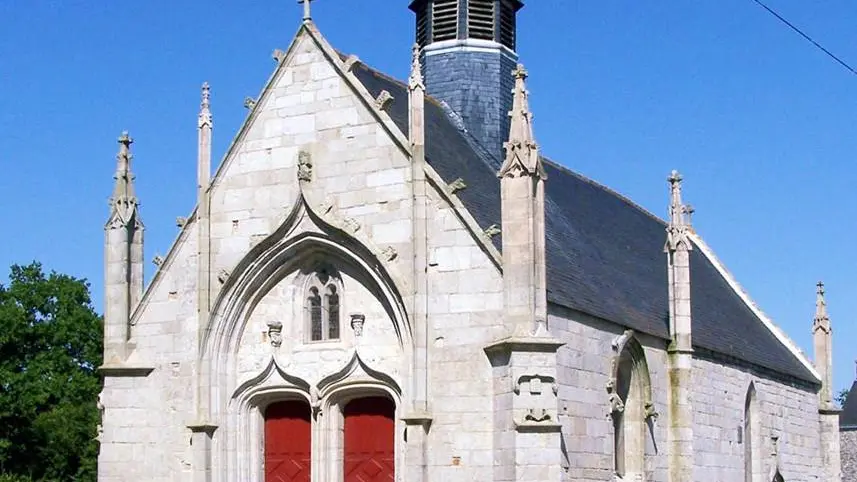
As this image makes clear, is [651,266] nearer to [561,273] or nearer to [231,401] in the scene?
[561,273]

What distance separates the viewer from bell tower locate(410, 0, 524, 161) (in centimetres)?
2675

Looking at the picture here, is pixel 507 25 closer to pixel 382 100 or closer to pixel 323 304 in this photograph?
pixel 382 100

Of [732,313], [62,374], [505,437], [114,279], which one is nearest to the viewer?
[505,437]

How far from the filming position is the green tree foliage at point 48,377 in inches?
1796

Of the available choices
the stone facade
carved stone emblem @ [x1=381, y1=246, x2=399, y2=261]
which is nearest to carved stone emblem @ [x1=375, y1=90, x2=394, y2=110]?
carved stone emblem @ [x1=381, y1=246, x2=399, y2=261]

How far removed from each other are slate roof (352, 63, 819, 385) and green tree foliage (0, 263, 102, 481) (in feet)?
70.3

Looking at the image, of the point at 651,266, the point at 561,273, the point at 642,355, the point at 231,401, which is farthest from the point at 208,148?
the point at 651,266

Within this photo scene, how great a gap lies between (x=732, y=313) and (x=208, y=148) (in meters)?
14.3

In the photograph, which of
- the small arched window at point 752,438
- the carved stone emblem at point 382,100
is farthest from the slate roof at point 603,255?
the carved stone emblem at point 382,100

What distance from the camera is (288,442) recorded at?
72.9 ft

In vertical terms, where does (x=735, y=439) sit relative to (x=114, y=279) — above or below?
below

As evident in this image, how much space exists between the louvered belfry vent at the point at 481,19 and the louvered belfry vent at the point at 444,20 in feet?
0.97

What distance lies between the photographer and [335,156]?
21.9 meters

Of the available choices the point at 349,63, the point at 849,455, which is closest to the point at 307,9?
the point at 349,63
